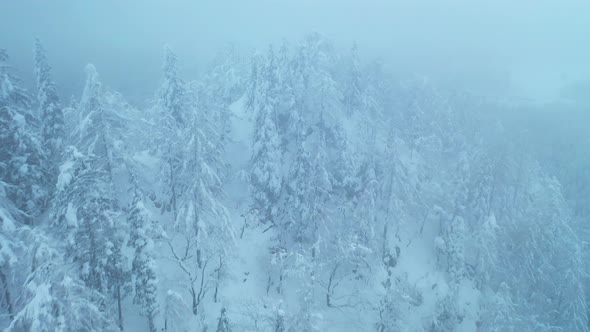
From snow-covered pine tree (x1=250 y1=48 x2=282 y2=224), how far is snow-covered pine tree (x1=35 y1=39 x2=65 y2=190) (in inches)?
620

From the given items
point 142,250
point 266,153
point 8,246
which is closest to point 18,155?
point 8,246

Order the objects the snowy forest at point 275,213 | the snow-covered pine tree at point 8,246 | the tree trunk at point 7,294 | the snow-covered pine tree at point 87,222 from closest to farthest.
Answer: the snow-covered pine tree at point 8,246, the snow-covered pine tree at point 87,222, the tree trunk at point 7,294, the snowy forest at point 275,213

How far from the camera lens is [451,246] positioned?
3762cm

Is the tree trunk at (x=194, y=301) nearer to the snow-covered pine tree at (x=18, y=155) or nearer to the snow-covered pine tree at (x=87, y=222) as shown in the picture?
the snow-covered pine tree at (x=87, y=222)

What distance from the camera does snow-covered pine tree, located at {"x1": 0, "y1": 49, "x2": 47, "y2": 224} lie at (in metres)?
24.2

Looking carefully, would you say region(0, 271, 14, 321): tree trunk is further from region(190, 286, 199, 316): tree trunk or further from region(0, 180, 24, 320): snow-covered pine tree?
region(190, 286, 199, 316): tree trunk

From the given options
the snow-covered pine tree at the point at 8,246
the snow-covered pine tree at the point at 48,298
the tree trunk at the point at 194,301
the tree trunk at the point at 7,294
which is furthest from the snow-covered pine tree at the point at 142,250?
the tree trunk at the point at 7,294

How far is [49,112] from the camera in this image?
2962cm

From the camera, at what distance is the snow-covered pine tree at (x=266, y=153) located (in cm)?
3331

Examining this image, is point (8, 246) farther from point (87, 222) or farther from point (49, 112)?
point (49, 112)

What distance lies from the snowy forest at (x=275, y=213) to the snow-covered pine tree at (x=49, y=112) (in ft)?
0.46

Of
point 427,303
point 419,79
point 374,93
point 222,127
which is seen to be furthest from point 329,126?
point 419,79

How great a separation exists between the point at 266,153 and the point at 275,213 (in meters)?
5.96

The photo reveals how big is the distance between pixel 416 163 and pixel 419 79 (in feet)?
44.9
